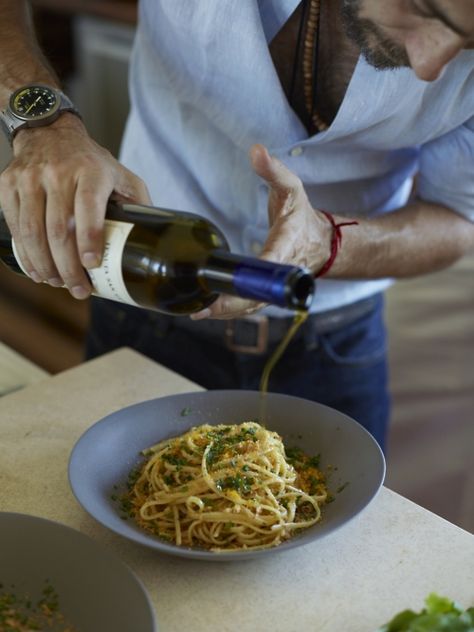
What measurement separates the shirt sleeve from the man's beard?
0.27 metres

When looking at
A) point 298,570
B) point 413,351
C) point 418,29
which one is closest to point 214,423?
point 298,570

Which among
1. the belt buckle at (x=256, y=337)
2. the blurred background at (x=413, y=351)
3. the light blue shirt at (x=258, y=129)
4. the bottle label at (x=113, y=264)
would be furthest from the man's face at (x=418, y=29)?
the blurred background at (x=413, y=351)

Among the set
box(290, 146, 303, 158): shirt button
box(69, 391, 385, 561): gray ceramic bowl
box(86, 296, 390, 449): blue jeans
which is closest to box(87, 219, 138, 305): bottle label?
box(69, 391, 385, 561): gray ceramic bowl

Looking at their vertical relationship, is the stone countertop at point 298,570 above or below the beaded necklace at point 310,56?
below

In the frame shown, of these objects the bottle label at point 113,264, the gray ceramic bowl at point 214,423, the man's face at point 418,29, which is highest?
the man's face at point 418,29

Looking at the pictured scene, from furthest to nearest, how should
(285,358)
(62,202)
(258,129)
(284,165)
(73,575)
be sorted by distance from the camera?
(285,358)
(258,129)
(284,165)
(62,202)
(73,575)

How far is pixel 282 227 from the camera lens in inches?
49.0

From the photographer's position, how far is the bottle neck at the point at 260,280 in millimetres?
884

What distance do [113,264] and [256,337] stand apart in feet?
2.26

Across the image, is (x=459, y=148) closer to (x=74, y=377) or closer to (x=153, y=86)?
(x=153, y=86)

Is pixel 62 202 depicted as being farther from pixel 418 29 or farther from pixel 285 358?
pixel 285 358

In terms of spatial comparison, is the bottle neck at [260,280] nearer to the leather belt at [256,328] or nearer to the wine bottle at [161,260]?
the wine bottle at [161,260]

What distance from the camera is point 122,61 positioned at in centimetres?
405

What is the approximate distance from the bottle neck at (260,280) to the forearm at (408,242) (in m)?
0.56
